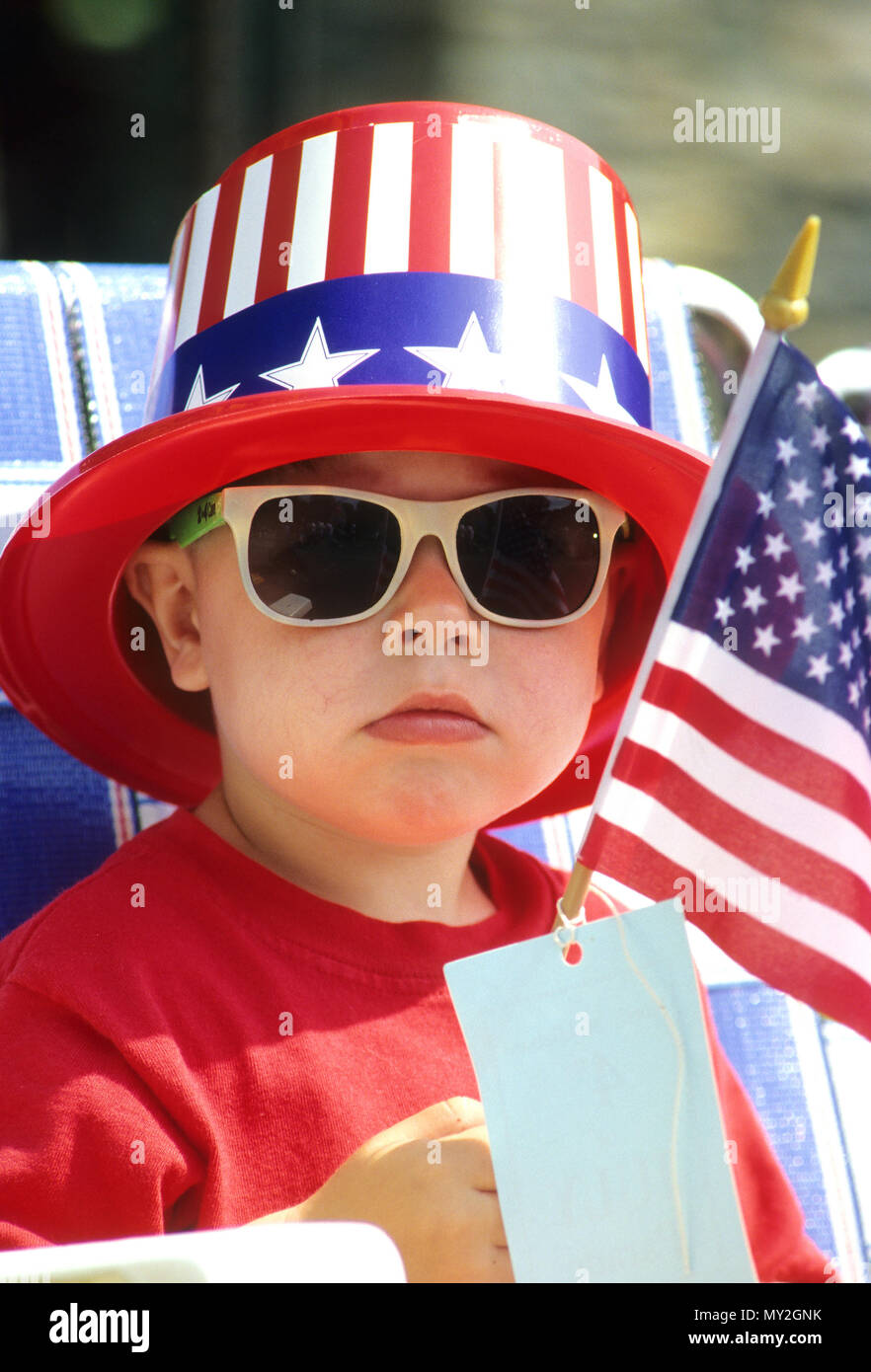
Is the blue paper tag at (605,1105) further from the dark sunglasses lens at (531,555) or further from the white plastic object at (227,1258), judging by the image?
the dark sunglasses lens at (531,555)

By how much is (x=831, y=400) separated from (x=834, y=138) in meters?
4.83

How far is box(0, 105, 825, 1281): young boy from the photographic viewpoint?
1.36m

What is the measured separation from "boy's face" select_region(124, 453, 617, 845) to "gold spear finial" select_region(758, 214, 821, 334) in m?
0.38

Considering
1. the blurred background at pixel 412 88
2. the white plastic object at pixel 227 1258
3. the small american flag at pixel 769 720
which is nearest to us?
the white plastic object at pixel 227 1258

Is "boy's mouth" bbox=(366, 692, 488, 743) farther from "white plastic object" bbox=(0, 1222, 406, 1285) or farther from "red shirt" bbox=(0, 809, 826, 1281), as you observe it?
"white plastic object" bbox=(0, 1222, 406, 1285)

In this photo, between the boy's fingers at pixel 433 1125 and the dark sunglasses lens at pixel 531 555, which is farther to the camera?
the dark sunglasses lens at pixel 531 555

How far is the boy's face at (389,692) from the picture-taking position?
1.43 metres

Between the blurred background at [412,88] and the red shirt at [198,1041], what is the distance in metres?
3.31

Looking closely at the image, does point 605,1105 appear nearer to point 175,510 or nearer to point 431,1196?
point 431,1196

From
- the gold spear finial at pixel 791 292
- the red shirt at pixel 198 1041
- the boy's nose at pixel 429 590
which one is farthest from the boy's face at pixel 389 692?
the gold spear finial at pixel 791 292

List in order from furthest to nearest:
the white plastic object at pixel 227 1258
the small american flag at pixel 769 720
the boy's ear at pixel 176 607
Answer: the boy's ear at pixel 176 607 → the small american flag at pixel 769 720 → the white plastic object at pixel 227 1258

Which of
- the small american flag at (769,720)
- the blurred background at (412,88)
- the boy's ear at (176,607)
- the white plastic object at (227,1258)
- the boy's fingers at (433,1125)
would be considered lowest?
the white plastic object at (227,1258)

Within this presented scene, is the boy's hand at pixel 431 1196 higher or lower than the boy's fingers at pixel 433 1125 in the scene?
lower
